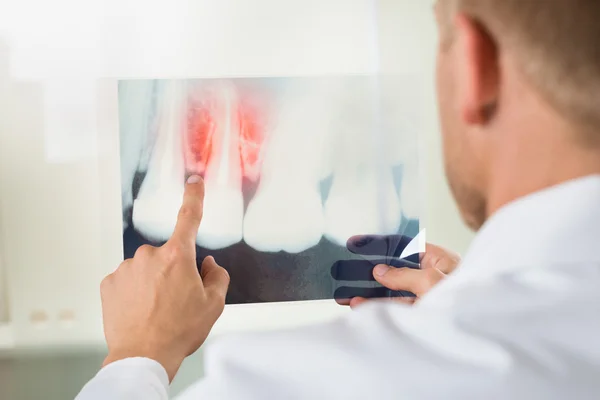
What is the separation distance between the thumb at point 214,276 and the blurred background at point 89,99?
0.06 meters

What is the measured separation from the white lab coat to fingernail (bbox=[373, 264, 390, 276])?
417 millimetres

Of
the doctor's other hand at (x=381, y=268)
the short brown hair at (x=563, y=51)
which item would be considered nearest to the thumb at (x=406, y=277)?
the doctor's other hand at (x=381, y=268)

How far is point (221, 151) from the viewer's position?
927 millimetres

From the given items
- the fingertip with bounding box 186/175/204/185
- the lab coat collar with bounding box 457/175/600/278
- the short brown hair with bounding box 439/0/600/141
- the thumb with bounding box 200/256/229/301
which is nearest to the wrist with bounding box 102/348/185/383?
the thumb with bounding box 200/256/229/301

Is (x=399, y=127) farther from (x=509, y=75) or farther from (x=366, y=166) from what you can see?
(x=509, y=75)

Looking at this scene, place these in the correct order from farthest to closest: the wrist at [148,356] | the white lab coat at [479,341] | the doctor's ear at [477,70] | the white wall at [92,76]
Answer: the white wall at [92,76]
the wrist at [148,356]
the doctor's ear at [477,70]
the white lab coat at [479,341]

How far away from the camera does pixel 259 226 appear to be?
95 centimetres

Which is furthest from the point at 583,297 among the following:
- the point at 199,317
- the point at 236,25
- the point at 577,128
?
the point at 236,25

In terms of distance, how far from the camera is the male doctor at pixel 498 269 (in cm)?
47

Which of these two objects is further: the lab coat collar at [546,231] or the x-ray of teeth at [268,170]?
the x-ray of teeth at [268,170]

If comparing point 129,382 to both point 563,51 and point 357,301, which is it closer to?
point 357,301

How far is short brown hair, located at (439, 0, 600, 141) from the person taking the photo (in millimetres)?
524

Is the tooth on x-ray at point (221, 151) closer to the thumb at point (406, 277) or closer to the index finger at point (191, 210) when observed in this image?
the index finger at point (191, 210)

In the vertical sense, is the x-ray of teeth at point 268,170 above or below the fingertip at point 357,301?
above
